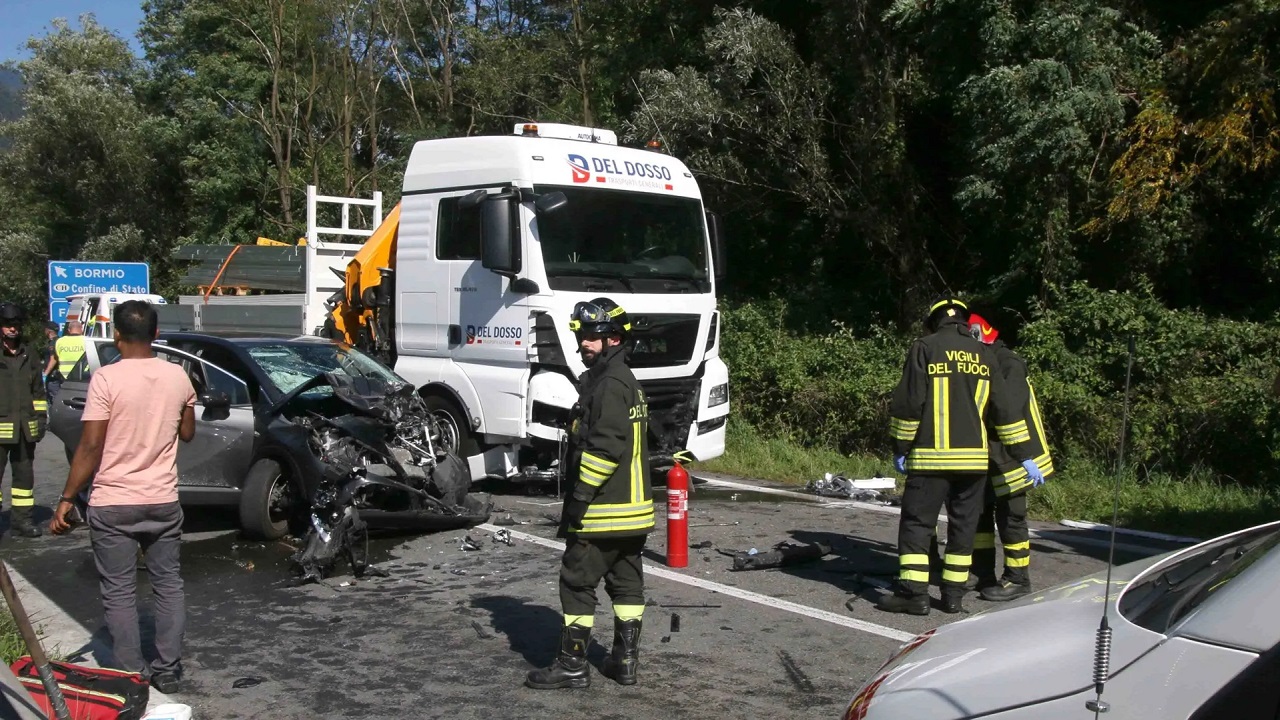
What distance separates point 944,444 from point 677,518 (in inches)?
77.1

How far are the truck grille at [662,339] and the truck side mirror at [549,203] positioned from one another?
1187 millimetres

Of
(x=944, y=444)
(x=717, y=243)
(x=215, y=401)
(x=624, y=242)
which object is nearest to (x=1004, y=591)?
(x=944, y=444)

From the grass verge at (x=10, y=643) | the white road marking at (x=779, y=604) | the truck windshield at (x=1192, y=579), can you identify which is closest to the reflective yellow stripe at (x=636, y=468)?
the white road marking at (x=779, y=604)

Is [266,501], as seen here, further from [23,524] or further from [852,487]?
→ [852,487]

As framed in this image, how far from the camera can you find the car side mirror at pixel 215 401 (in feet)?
28.0

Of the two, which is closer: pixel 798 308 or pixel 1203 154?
pixel 1203 154

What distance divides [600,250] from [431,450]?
2.54 metres

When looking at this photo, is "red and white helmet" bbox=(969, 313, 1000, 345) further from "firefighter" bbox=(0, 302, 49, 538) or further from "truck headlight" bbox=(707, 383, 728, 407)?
"firefighter" bbox=(0, 302, 49, 538)

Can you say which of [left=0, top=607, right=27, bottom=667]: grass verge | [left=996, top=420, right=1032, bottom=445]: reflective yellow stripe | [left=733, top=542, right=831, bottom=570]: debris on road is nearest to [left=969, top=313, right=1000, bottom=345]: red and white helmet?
[left=996, top=420, right=1032, bottom=445]: reflective yellow stripe

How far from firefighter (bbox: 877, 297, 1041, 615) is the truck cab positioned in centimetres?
397

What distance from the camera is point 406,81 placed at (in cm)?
3189

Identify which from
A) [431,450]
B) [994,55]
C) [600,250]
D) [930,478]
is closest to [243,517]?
[431,450]

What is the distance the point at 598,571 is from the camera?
538cm

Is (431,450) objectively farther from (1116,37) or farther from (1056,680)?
(1116,37)
